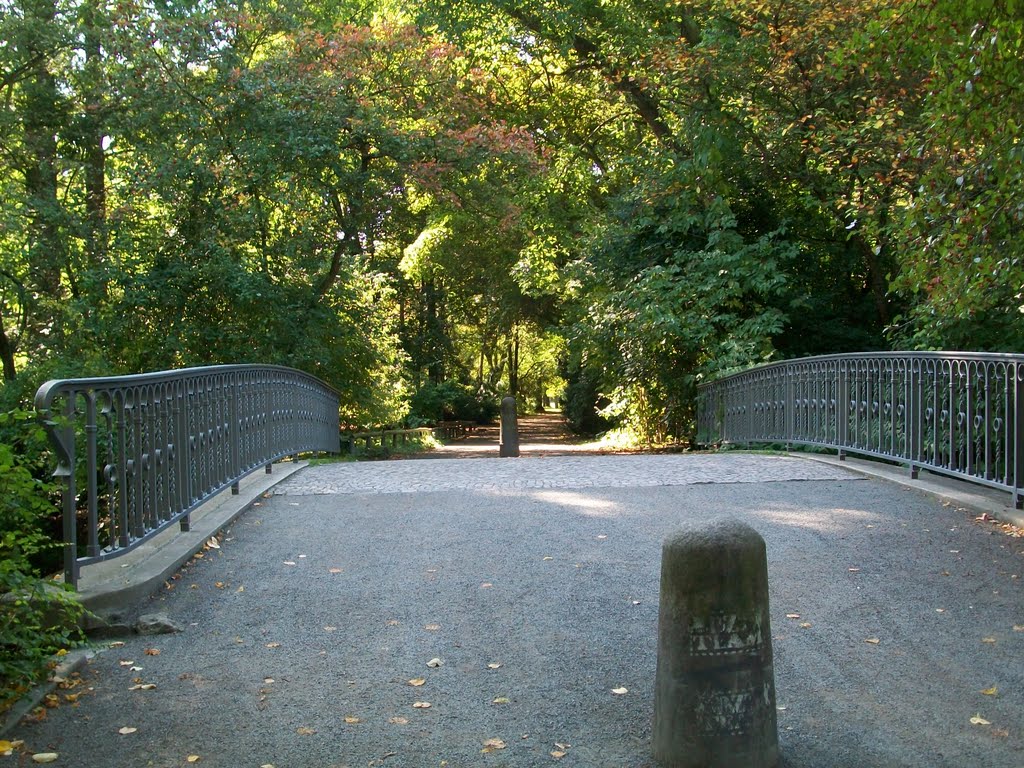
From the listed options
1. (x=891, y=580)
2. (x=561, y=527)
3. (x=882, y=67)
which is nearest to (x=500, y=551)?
(x=561, y=527)

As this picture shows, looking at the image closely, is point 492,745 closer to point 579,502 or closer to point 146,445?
point 146,445

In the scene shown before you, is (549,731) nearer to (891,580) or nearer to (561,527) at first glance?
(891,580)

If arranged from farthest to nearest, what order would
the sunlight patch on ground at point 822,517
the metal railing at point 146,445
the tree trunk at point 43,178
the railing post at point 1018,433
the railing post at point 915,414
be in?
1. the tree trunk at point 43,178
2. the railing post at point 915,414
3. the sunlight patch on ground at point 822,517
4. the railing post at point 1018,433
5. the metal railing at point 146,445

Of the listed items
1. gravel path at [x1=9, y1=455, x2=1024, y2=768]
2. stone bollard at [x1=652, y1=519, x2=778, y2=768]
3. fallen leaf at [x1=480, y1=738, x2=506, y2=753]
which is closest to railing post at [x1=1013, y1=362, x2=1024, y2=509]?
gravel path at [x1=9, y1=455, x2=1024, y2=768]

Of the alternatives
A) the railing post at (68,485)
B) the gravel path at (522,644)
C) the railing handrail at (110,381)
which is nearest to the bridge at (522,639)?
the gravel path at (522,644)

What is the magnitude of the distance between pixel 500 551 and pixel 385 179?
12.8 meters

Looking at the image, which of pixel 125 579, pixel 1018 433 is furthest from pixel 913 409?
pixel 125 579

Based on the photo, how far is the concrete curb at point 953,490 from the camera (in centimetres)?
754

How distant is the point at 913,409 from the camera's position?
30.4 feet

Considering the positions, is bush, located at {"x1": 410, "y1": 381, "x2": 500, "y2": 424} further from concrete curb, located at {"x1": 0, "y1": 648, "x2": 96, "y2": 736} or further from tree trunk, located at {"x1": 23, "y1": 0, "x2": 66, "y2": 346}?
concrete curb, located at {"x1": 0, "y1": 648, "x2": 96, "y2": 736}

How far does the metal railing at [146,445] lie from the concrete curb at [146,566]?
0.12 metres

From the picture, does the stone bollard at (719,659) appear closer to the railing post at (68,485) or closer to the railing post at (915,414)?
the railing post at (68,485)

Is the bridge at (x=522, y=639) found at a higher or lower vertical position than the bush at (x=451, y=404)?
lower

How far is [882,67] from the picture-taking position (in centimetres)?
872
